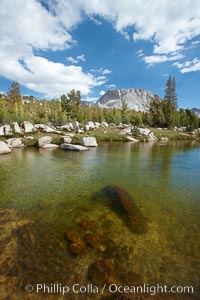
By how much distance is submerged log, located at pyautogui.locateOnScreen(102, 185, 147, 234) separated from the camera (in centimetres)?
970

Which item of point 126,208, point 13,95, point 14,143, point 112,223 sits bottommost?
point 112,223

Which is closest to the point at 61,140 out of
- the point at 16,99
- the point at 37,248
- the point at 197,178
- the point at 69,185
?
the point at 69,185

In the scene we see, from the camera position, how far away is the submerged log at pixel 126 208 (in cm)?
970

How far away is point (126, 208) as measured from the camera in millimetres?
11586

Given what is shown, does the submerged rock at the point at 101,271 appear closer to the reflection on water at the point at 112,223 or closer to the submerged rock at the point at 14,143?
the reflection on water at the point at 112,223

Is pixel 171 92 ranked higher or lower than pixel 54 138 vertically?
higher

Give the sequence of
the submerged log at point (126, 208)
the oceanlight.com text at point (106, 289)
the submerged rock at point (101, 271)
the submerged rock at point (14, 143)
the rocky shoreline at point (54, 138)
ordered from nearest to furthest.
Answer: the oceanlight.com text at point (106, 289), the submerged rock at point (101, 271), the submerged log at point (126, 208), the rocky shoreline at point (54, 138), the submerged rock at point (14, 143)

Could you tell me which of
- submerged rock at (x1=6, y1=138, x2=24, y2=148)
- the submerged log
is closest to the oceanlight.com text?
the submerged log

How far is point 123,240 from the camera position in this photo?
842cm

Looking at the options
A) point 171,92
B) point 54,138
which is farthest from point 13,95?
point 171,92

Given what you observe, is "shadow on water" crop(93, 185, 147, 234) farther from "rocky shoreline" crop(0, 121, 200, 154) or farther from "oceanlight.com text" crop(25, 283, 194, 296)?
"rocky shoreline" crop(0, 121, 200, 154)

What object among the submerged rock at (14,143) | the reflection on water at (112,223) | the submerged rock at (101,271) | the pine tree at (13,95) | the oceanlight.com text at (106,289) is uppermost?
the pine tree at (13,95)

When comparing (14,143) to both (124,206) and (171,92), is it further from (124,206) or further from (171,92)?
(171,92)

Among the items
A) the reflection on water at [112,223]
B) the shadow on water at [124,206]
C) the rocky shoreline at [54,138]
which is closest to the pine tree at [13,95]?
the rocky shoreline at [54,138]
